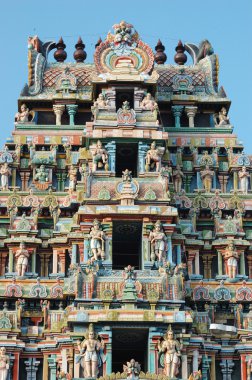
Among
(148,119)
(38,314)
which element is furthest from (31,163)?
(38,314)

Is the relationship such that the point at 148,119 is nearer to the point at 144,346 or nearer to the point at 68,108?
the point at 68,108

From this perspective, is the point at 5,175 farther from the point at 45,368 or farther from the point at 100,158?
the point at 45,368

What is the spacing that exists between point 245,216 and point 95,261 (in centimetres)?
954

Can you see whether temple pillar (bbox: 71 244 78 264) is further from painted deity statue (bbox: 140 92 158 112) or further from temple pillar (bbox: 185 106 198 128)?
temple pillar (bbox: 185 106 198 128)

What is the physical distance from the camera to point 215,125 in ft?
213

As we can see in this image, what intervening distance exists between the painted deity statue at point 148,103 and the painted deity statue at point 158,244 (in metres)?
8.20

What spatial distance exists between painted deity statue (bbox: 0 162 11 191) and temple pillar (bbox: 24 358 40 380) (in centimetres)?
1096

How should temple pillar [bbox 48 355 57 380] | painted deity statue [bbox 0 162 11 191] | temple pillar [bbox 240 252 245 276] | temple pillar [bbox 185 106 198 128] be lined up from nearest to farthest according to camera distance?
temple pillar [bbox 48 355 57 380]
temple pillar [bbox 240 252 245 276]
painted deity statue [bbox 0 162 11 191]
temple pillar [bbox 185 106 198 128]

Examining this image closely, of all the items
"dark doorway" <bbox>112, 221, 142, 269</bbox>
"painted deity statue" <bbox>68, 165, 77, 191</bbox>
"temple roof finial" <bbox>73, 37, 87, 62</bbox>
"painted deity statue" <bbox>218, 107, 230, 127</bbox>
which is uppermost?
"temple roof finial" <bbox>73, 37, 87, 62</bbox>

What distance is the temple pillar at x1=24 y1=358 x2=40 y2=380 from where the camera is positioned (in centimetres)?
5116

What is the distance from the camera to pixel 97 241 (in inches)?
2087

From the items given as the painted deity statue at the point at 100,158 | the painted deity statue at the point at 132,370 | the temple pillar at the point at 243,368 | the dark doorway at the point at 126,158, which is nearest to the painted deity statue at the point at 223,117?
the dark doorway at the point at 126,158

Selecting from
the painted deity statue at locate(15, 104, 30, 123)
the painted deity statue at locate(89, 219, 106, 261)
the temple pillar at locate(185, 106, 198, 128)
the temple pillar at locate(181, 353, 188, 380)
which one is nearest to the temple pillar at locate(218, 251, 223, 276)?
the painted deity statue at locate(89, 219, 106, 261)

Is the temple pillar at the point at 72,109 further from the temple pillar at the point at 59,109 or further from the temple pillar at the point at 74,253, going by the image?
the temple pillar at the point at 74,253
